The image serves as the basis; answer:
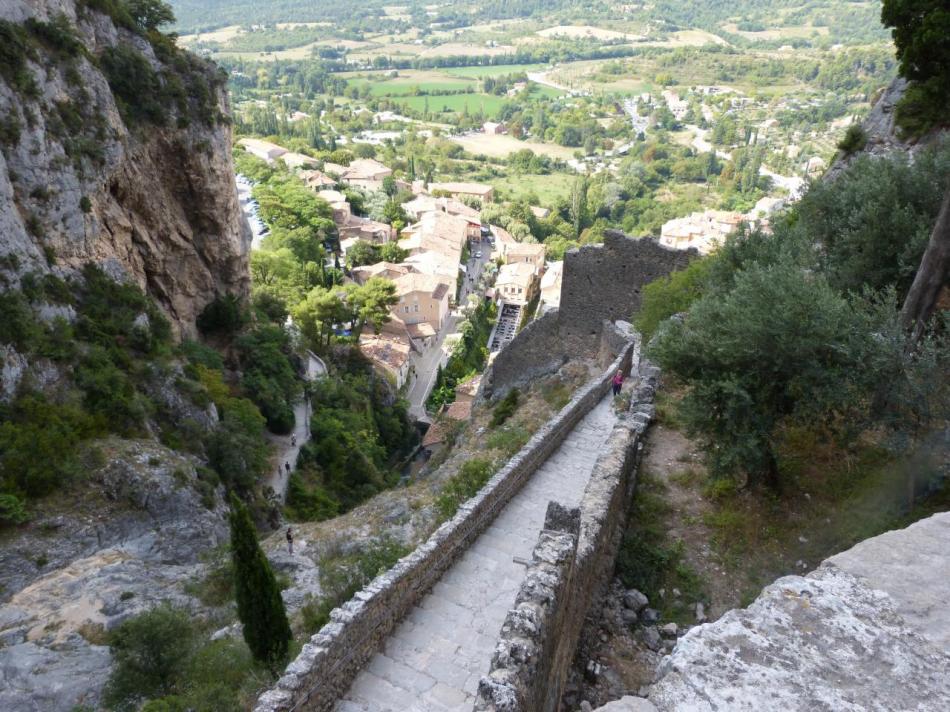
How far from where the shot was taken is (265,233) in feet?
207

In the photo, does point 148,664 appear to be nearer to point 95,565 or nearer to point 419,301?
point 95,565

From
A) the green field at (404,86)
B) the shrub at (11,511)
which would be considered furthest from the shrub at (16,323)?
the green field at (404,86)

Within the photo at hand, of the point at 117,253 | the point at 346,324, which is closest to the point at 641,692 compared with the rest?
the point at 117,253

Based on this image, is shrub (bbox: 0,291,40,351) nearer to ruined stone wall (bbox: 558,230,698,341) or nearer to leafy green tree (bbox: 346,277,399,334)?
ruined stone wall (bbox: 558,230,698,341)

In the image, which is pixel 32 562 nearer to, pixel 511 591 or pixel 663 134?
pixel 511 591

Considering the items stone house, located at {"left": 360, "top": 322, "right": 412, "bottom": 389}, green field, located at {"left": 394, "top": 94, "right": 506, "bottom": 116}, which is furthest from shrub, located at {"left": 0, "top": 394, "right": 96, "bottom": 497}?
green field, located at {"left": 394, "top": 94, "right": 506, "bottom": 116}

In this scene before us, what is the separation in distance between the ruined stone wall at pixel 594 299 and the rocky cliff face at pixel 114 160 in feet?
47.0

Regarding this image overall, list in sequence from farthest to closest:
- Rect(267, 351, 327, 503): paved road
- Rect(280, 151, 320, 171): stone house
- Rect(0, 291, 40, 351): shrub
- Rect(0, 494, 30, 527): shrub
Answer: Rect(280, 151, 320, 171): stone house → Rect(267, 351, 327, 503): paved road → Rect(0, 291, 40, 351): shrub → Rect(0, 494, 30, 527): shrub

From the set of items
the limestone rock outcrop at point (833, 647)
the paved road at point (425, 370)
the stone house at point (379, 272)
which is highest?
the limestone rock outcrop at point (833, 647)

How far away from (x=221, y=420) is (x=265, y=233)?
147 feet

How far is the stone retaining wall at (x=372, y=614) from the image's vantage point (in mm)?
5855

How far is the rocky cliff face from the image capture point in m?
17.4

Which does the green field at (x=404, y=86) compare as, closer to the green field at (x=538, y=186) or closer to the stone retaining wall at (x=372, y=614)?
the green field at (x=538, y=186)

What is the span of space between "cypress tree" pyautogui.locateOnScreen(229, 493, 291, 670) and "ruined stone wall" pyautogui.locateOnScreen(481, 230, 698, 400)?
11.7m
